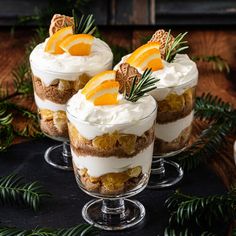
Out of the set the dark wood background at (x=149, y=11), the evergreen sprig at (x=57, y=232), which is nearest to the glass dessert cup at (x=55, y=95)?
the evergreen sprig at (x=57, y=232)

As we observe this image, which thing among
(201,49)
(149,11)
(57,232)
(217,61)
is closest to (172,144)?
(57,232)

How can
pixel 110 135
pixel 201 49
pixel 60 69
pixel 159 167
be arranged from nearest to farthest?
pixel 110 135 → pixel 60 69 → pixel 159 167 → pixel 201 49

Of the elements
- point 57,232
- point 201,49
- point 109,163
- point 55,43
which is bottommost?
point 201,49

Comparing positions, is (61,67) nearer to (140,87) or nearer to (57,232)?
(140,87)

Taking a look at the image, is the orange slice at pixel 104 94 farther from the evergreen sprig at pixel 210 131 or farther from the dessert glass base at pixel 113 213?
the evergreen sprig at pixel 210 131

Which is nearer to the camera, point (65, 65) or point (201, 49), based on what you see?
point (65, 65)

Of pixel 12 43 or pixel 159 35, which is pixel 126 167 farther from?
pixel 12 43

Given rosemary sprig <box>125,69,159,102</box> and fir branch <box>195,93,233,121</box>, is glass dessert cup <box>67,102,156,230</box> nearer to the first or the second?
rosemary sprig <box>125,69,159,102</box>

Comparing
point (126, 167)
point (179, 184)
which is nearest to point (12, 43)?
point (179, 184)
